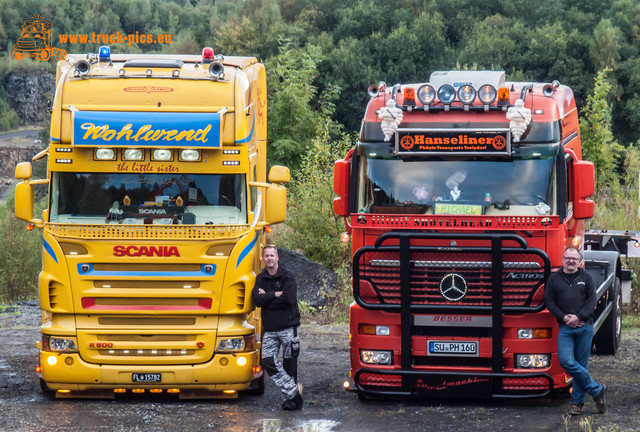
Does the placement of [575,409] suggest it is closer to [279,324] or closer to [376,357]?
[376,357]

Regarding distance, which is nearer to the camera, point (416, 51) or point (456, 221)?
point (456, 221)

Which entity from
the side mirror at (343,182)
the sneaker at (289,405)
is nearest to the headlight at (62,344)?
the sneaker at (289,405)

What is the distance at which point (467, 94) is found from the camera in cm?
1129

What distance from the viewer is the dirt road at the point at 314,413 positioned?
34.2 feet

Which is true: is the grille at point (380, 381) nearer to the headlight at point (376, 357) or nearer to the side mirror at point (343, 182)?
the headlight at point (376, 357)

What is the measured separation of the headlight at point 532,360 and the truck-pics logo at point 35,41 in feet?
231

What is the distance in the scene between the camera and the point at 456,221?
1090 centimetres

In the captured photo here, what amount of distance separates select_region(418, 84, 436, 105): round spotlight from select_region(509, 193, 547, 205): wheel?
1.54 metres

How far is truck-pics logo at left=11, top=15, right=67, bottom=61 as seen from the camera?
252 ft

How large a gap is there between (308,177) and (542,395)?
47.9 ft

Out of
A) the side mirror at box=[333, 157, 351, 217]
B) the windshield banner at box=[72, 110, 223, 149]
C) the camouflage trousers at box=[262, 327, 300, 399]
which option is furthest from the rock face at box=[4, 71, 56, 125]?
the camouflage trousers at box=[262, 327, 300, 399]

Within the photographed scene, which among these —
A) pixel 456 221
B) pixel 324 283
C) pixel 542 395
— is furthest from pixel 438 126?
pixel 324 283

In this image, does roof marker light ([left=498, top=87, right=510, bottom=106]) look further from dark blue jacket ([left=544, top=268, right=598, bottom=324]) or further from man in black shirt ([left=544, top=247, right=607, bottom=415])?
dark blue jacket ([left=544, top=268, right=598, bottom=324])

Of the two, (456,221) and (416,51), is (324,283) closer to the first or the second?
(456,221)
